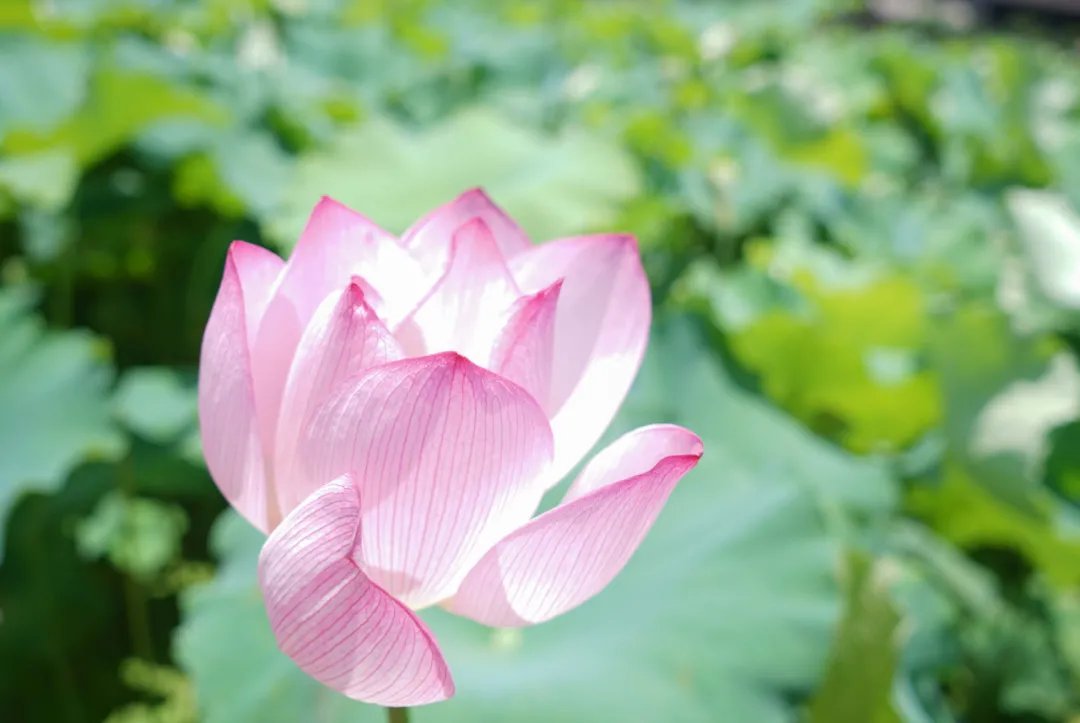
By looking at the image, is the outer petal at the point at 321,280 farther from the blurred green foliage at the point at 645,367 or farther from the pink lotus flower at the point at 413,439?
the blurred green foliage at the point at 645,367

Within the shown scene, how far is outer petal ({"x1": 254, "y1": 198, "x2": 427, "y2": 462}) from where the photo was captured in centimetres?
34

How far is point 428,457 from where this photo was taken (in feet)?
0.99

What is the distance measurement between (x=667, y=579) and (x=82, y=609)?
101 centimetres

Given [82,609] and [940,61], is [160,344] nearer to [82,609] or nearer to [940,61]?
[82,609]

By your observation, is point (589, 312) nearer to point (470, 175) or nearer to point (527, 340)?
point (527, 340)

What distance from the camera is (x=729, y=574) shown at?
0.65 m

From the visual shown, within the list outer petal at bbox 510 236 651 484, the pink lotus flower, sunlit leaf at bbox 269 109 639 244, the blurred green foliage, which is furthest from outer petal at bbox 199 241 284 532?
sunlit leaf at bbox 269 109 639 244

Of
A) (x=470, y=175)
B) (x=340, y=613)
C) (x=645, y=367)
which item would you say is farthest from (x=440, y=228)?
(x=470, y=175)


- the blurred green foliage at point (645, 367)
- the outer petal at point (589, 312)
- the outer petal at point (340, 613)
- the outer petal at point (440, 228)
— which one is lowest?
the blurred green foliage at point (645, 367)

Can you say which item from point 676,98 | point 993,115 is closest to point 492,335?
point 676,98

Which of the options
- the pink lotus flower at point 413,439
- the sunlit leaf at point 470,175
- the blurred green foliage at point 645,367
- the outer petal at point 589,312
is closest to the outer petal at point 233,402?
the pink lotus flower at point 413,439

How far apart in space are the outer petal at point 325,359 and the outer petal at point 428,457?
14 millimetres

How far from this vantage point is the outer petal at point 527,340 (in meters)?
0.32

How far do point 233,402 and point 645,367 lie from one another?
63 cm
